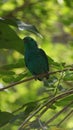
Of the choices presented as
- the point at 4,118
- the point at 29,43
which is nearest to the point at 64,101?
the point at 4,118

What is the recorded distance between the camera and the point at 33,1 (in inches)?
123

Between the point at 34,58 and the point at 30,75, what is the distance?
0.25 m

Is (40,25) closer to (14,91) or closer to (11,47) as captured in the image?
(14,91)

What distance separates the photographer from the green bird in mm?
1581

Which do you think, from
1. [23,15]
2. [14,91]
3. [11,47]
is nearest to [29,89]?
[14,91]

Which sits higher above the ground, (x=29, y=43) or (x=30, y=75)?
(x=29, y=43)

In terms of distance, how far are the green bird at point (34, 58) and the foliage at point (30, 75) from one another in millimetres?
30

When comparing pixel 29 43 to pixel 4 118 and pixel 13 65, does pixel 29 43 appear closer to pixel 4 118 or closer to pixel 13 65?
pixel 13 65

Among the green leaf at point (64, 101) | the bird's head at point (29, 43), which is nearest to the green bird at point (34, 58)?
the bird's head at point (29, 43)

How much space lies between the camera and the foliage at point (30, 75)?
1.25 meters

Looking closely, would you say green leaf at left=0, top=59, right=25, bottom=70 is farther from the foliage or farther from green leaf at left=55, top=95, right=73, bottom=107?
green leaf at left=55, top=95, right=73, bottom=107

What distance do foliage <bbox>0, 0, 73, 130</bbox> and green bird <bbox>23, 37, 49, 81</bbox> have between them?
0.10ft

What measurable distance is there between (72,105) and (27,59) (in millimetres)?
282

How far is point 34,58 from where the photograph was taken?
1.73 metres
